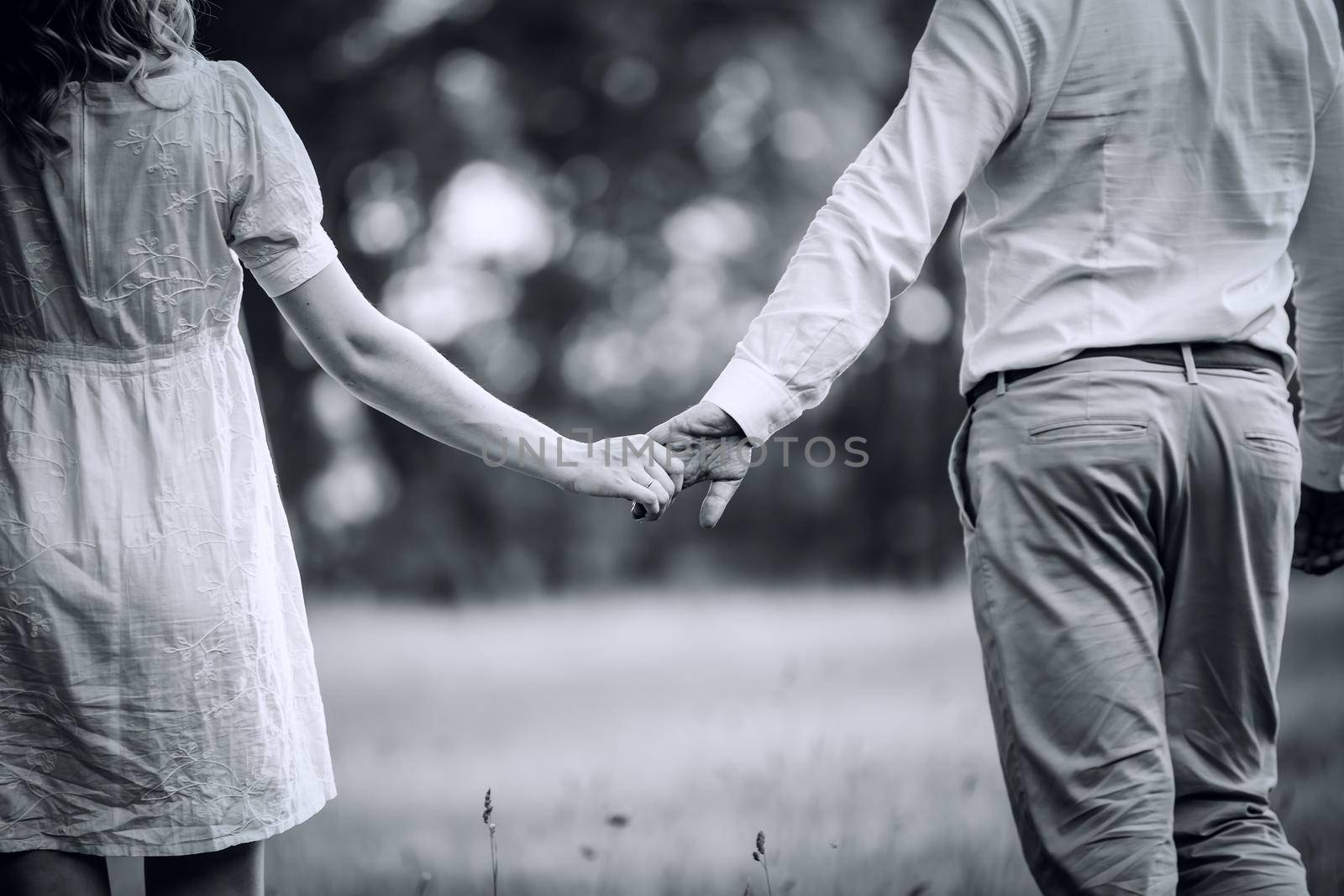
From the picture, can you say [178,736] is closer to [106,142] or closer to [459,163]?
[106,142]

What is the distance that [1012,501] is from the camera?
4.14ft

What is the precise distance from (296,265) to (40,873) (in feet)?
2.06

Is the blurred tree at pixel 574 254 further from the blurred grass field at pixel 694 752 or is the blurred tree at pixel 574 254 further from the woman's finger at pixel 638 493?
the woman's finger at pixel 638 493

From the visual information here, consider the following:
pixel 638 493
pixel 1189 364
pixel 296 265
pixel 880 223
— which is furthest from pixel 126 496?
pixel 1189 364

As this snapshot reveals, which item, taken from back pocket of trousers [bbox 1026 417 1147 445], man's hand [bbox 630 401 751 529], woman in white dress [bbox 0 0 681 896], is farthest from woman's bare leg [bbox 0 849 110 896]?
back pocket of trousers [bbox 1026 417 1147 445]

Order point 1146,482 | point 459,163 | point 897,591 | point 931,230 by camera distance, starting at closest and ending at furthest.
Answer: point 1146,482 → point 931,230 → point 459,163 → point 897,591

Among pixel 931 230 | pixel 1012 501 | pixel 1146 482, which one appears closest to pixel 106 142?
pixel 931 230

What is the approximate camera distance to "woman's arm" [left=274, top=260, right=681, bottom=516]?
1.22 meters

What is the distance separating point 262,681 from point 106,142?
20.9 inches

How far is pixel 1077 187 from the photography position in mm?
1280

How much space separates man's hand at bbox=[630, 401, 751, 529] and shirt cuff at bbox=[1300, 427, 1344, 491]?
0.87 m

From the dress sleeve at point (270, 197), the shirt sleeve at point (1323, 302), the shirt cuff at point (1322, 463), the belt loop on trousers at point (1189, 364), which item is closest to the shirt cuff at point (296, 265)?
the dress sleeve at point (270, 197)

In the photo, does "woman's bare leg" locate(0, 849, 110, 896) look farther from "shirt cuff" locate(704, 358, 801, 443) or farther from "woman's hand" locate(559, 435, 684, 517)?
"shirt cuff" locate(704, 358, 801, 443)

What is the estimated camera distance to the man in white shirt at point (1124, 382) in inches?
47.9
